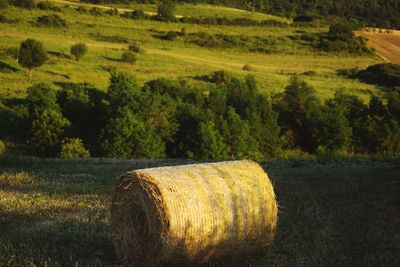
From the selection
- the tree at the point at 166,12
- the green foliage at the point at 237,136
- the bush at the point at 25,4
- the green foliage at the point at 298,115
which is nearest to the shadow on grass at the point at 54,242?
the green foliage at the point at 237,136

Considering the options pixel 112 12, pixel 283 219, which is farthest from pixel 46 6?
pixel 283 219

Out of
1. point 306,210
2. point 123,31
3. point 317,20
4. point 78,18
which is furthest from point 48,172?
point 317,20

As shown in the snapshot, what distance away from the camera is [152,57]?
71.8m

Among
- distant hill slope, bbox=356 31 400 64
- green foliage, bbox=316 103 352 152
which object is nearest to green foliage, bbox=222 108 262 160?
green foliage, bbox=316 103 352 152

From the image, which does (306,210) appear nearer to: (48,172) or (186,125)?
(48,172)

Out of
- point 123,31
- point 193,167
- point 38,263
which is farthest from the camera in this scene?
point 123,31

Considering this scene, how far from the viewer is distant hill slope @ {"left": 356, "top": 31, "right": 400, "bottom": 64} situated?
8356 centimetres

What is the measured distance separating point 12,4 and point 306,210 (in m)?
87.0

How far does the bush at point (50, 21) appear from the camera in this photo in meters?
83.0

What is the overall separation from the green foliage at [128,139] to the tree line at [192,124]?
7 cm

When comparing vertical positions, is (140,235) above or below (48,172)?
above

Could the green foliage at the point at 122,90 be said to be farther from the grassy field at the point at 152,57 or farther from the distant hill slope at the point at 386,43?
the distant hill slope at the point at 386,43

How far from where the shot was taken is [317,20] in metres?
107

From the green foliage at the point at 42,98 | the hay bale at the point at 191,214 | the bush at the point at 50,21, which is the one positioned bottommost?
the green foliage at the point at 42,98
